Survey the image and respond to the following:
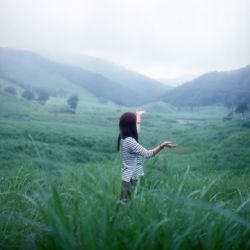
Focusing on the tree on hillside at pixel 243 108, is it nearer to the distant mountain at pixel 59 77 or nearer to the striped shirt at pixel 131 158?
the striped shirt at pixel 131 158

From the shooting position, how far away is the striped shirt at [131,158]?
4.81m

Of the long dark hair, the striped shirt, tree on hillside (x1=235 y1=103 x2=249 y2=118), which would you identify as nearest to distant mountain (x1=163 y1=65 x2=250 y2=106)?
tree on hillside (x1=235 y1=103 x2=249 y2=118)

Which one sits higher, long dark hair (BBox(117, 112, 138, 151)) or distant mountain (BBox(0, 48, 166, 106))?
distant mountain (BBox(0, 48, 166, 106))

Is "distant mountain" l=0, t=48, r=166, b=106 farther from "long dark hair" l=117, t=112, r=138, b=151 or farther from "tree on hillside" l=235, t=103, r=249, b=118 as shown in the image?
"long dark hair" l=117, t=112, r=138, b=151

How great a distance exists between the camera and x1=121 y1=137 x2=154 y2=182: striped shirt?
4.81 meters

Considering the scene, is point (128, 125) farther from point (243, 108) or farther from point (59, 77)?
point (59, 77)

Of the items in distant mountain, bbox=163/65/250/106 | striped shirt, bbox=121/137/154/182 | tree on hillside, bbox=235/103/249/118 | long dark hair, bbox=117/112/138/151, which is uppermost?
distant mountain, bbox=163/65/250/106

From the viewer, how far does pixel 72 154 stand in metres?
22.7

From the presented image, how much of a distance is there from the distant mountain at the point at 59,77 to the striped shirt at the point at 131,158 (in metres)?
115

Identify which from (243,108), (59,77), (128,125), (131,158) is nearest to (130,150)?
(131,158)

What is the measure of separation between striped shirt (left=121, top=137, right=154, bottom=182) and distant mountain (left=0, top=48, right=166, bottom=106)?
114603mm

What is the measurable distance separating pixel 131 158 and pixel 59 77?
139121 millimetres

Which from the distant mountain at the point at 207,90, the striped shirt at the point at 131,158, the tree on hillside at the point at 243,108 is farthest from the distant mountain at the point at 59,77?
the striped shirt at the point at 131,158

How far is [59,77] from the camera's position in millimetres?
141000
